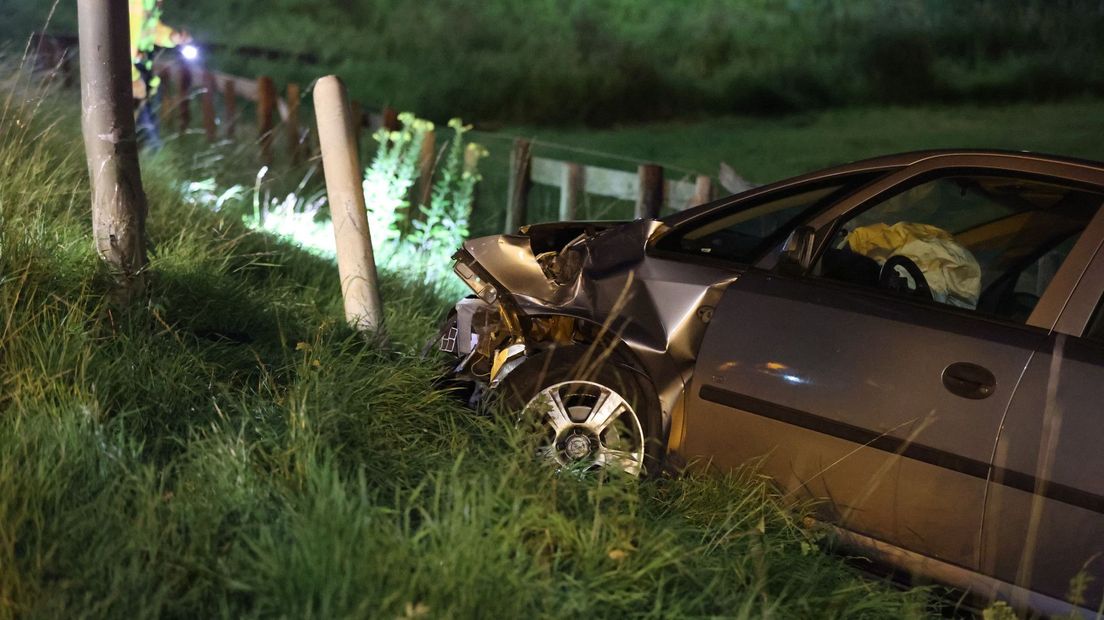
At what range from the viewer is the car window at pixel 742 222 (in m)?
4.81

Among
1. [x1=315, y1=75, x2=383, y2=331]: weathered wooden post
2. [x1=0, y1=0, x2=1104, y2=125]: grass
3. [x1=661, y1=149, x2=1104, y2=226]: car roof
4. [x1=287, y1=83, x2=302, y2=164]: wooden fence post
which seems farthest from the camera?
[x1=0, y1=0, x2=1104, y2=125]: grass

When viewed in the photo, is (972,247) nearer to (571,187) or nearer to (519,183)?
(571,187)

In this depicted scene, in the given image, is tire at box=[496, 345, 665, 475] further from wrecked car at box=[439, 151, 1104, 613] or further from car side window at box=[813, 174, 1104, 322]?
car side window at box=[813, 174, 1104, 322]

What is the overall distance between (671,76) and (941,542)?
25019 mm

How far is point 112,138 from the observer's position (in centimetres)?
548

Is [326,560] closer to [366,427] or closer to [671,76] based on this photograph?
[366,427]

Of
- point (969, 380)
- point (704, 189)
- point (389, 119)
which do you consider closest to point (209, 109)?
point (389, 119)

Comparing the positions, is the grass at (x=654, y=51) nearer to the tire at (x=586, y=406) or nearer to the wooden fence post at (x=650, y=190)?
the wooden fence post at (x=650, y=190)

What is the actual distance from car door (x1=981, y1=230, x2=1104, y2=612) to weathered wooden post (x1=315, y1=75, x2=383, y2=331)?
2.99 meters

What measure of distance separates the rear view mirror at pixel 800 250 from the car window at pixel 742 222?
11 centimetres

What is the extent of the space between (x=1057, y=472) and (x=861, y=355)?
2.34 ft

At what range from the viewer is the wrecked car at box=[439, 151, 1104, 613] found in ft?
13.2

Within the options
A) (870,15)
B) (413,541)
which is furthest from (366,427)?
(870,15)

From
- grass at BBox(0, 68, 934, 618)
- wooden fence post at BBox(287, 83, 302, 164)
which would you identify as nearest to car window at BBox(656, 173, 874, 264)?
grass at BBox(0, 68, 934, 618)
